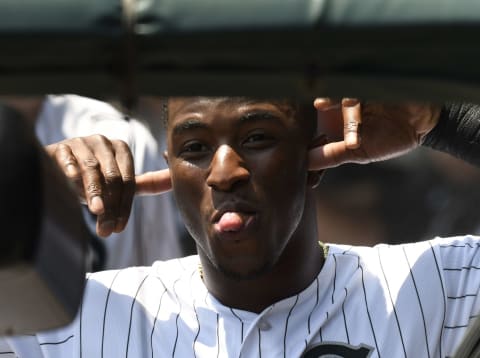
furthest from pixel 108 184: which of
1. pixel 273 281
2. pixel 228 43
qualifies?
pixel 228 43

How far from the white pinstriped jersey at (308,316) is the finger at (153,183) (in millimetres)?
208

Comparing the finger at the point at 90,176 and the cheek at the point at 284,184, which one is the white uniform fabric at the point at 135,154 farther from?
the cheek at the point at 284,184

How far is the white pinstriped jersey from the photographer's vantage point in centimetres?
281

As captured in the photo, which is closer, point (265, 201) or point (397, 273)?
point (265, 201)

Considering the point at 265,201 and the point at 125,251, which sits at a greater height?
the point at 265,201

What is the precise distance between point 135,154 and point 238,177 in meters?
1.88

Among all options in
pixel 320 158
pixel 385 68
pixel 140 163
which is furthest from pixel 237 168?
pixel 140 163

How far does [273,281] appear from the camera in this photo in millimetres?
2949

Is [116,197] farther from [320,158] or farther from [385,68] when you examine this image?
[385,68]

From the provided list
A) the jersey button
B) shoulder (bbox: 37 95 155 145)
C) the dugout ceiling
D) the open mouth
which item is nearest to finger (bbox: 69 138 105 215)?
the open mouth

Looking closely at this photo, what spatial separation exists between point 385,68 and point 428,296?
132 cm

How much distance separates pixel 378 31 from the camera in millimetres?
1622

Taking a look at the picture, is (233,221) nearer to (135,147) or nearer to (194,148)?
(194,148)

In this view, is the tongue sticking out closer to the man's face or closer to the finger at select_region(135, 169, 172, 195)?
the man's face
